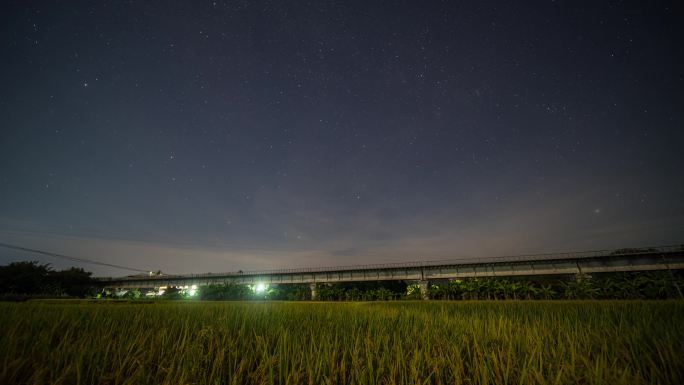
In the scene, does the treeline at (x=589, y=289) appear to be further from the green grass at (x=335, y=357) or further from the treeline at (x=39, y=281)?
the treeline at (x=39, y=281)

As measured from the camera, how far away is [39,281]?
173ft

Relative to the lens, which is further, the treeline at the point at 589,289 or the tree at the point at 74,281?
the tree at the point at 74,281

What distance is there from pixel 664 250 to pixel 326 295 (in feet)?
170

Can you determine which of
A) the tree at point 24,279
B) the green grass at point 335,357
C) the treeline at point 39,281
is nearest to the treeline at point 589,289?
the green grass at point 335,357

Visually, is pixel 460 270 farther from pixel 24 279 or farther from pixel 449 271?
pixel 24 279

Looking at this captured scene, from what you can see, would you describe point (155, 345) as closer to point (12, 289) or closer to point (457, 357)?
point (457, 357)

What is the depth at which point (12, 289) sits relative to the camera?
159 ft

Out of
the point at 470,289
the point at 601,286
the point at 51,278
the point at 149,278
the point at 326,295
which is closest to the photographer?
the point at 601,286

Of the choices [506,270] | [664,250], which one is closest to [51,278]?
[506,270]

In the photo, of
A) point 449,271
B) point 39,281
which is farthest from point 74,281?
point 449,271

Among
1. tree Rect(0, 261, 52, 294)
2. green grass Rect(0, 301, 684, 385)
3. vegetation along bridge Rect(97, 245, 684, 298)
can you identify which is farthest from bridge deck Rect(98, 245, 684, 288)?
green grass Rect(0, 301, 684, 385)

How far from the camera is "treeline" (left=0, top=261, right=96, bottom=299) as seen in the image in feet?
162

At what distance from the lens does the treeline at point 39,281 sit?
1950 inches

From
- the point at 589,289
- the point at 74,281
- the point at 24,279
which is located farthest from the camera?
the point at 74,281
